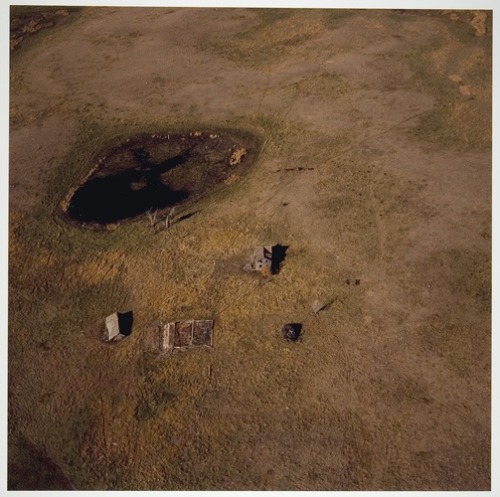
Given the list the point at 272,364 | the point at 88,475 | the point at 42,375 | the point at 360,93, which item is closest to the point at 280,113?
the point at 360,93

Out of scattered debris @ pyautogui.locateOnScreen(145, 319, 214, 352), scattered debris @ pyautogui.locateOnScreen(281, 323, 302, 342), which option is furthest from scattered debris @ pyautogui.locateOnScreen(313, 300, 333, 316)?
scattered debris @ pyautogui.locateOnScreen(145, 319, 214, 352)

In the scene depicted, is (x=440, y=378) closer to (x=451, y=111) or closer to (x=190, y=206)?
(x=190, y=206)

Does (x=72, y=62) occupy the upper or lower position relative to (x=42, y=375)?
upper

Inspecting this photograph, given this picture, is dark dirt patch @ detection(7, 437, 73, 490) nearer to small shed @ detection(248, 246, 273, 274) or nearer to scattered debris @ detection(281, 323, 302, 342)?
scattered debris @ detection(281, 323, 302, 342)

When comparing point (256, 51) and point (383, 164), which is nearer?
point (383, 164)

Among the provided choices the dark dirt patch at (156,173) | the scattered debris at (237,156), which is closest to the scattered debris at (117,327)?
the dark dirt patch at (156,173)

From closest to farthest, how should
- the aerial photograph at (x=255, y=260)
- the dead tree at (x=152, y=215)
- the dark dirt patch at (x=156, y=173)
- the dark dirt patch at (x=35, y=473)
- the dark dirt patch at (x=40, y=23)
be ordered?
the dark dirt patch at (x=35, y=473) → the aerial photograph at (x=255, y=260) → the dead tree at (x=152, y=215) → the dark dirt patch at (x=156, y=173) → the dark dirt patch at (x=40, y=23)

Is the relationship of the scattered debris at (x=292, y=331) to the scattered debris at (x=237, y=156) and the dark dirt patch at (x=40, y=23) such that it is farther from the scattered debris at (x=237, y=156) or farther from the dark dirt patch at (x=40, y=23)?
the dark dirt patch at (x=40, y=23)
